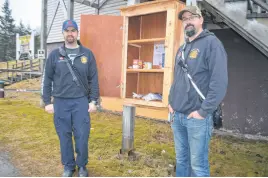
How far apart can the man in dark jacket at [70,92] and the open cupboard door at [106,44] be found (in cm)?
216

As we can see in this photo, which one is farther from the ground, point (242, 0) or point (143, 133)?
point (242, 0)

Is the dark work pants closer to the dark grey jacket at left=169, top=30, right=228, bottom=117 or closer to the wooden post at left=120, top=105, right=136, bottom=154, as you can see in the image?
the wooden post at left=120, top=105, right=136, bottom=154

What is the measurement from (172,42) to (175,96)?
2.03 metres

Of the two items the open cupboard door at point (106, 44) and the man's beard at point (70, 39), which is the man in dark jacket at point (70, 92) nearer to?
the man's beard at point (70, 39)

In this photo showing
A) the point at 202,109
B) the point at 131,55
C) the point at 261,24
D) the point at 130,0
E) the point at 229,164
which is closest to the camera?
the point at 202,109

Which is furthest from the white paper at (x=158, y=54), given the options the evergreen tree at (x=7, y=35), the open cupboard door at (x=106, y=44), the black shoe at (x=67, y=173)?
the evergreen tree at (x=7, y=35)

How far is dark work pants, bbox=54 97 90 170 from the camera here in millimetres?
3117

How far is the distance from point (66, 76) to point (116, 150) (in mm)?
1724

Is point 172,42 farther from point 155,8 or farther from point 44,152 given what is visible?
point 44,152

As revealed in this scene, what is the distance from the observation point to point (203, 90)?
2363 mm

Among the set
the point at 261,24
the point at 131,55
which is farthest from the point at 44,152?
the point at 261,24

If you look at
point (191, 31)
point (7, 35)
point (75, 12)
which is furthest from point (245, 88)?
point (7, 35)

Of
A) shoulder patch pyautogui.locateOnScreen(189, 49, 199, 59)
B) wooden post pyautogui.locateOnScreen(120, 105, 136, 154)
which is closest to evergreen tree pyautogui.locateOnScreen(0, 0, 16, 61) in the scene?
wooden post pyautogui.locateOnScreen(120, 105, 136, 154)

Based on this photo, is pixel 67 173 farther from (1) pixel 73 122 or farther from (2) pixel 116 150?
(2) pixel 116 150
